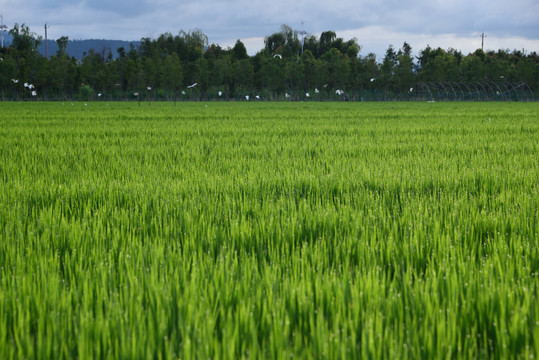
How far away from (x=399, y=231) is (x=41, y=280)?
2.19m

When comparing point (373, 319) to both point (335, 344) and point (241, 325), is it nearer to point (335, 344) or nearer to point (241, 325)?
point (335, 344)

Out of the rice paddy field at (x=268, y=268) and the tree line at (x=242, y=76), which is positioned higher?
the tree line at (x=242, y=76)

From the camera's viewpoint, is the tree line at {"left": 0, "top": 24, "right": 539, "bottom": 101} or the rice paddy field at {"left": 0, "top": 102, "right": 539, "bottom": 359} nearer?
the rice paddy field at {"left": 0, "top": 102, "right": 539, "bottom": 359}

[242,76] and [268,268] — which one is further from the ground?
[242,76]

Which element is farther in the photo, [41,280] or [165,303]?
[41,280]

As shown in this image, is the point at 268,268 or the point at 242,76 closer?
the point at 268,268

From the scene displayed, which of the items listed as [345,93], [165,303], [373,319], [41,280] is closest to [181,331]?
[165,303]

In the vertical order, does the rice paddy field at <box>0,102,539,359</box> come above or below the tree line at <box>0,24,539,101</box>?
below

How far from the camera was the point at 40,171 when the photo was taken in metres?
5.96

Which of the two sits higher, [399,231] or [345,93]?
[345,93]

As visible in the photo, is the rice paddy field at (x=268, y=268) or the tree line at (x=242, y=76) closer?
the rice paddy field at (x=268, y=268)

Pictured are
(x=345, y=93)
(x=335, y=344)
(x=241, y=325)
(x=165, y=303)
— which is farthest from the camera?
(x=345, y=93)

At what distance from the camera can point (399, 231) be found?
10.8 ft

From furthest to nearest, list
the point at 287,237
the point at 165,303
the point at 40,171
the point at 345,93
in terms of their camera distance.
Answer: the point at 345,93
the point at 40,171
the point at 287,237
the point at 165,303
